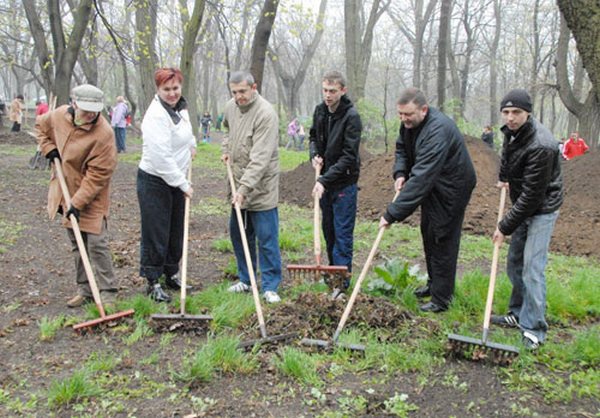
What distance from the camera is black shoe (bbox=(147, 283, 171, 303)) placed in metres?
5.02

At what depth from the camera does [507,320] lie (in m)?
4.75

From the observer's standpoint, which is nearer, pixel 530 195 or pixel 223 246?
pixel 530 195

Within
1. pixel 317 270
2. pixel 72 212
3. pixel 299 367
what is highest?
pixel 72 212

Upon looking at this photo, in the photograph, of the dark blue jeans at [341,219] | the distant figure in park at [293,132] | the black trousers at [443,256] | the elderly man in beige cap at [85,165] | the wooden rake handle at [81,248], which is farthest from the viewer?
the distant figure in park at [293,132]

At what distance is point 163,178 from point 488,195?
7.29 m

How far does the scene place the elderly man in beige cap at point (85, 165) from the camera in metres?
4.53

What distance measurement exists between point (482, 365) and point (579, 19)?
2820mm

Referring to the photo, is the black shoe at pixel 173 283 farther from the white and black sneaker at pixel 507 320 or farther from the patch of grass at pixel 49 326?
the white and black sneaker at pixel 507 320

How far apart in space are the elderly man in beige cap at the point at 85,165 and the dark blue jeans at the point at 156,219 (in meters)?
0.31

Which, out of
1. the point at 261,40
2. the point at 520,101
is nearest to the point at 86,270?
the point at 520,101

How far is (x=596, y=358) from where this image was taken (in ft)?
13.2

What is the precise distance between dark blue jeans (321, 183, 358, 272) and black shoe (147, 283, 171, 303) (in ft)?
5.34

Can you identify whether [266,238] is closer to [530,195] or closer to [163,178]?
[163,178]

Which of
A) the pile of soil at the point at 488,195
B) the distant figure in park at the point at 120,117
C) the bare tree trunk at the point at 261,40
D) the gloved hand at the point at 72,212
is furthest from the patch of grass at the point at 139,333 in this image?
the distant figure in park at the point at 120,117
